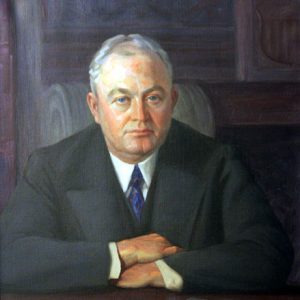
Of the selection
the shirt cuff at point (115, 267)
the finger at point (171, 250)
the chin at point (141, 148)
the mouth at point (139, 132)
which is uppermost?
the mouth at point (139, 132)

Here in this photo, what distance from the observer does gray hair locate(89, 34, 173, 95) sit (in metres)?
4.86

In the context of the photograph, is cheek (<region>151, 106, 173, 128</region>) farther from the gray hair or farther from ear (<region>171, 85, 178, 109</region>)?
the gray hair

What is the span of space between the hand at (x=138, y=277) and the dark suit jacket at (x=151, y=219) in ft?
0.35

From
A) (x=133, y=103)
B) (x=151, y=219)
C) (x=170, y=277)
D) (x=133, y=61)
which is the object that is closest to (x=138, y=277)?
(x=170, y=277)

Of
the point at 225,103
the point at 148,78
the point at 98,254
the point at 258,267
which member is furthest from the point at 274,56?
the point at 98,254

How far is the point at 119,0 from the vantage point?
495 cm

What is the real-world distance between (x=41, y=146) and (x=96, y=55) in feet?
1.96

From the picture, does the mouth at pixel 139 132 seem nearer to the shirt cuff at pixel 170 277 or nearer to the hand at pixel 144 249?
the hand at pixel 144 249

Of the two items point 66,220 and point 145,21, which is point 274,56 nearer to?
point 145,21

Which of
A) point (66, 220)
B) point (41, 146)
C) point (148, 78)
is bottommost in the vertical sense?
point (66, 220)

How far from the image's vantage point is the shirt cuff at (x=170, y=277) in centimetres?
471

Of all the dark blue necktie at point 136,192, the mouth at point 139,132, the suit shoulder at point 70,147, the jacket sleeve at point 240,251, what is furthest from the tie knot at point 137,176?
the jacket sleeve at point 240,251

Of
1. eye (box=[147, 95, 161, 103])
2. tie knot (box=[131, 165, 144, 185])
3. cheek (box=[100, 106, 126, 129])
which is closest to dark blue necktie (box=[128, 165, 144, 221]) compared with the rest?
tie knot (box=[131, 165, 144, 185])

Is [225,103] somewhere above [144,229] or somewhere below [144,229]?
above
